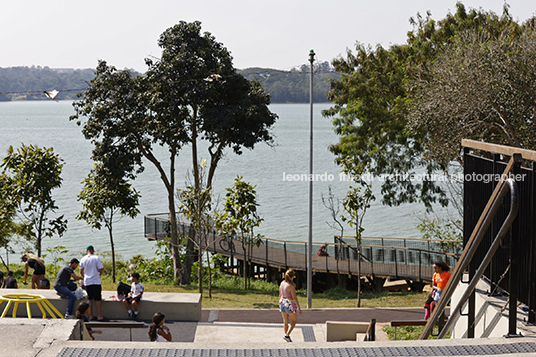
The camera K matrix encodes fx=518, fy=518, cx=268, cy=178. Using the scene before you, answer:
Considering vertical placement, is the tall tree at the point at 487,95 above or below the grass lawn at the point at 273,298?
above

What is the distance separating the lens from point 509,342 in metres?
4.76

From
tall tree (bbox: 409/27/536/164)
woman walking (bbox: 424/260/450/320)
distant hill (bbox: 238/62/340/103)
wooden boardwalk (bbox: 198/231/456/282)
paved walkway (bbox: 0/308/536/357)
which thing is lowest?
wooden boardwalk (bbox: 198/231/456/282)

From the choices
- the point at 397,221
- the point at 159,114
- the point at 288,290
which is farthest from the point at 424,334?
the point at 397,221

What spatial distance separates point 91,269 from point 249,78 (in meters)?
15.2

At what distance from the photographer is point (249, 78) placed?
24469 millimetres

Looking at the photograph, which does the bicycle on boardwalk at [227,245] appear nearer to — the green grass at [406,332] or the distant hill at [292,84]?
the distant hill at [292,84]

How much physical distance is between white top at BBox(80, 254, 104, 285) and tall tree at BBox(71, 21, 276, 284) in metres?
10.5

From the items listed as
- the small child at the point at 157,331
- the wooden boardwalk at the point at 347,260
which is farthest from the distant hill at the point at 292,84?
the small child at the point at 157,331

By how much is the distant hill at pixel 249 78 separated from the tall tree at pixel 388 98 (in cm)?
154

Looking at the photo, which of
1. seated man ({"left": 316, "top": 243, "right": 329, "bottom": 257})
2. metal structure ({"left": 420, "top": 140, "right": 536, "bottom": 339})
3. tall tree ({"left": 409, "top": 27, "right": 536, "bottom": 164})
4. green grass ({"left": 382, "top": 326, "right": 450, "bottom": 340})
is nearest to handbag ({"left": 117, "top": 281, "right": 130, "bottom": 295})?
green grass ({"left": 382, "top": 326, "right": 450, "bottom": 340})

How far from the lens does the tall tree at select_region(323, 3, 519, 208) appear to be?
25.5 meters

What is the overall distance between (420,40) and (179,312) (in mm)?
20010

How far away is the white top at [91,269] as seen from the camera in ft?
36.4

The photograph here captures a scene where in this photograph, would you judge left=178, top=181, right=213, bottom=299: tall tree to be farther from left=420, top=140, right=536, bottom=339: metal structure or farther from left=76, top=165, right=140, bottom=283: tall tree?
left=420, top=140, right=536, bottom=339: metal structure
